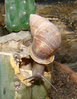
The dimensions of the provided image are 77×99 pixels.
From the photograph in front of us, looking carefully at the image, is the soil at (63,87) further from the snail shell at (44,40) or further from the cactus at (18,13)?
the cactus at (18,13)

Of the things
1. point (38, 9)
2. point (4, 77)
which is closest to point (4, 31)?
point (38, 9)

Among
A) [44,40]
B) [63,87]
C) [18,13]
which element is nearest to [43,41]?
[44,40]

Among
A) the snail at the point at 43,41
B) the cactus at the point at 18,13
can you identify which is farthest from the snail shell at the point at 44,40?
the cactus at the point at 18,13

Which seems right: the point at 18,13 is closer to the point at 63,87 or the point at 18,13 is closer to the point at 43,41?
the point at 43,41

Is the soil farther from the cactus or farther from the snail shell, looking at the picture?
the cactus

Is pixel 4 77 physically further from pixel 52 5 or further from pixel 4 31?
pixel 52 5

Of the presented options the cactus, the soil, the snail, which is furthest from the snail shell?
the soil
